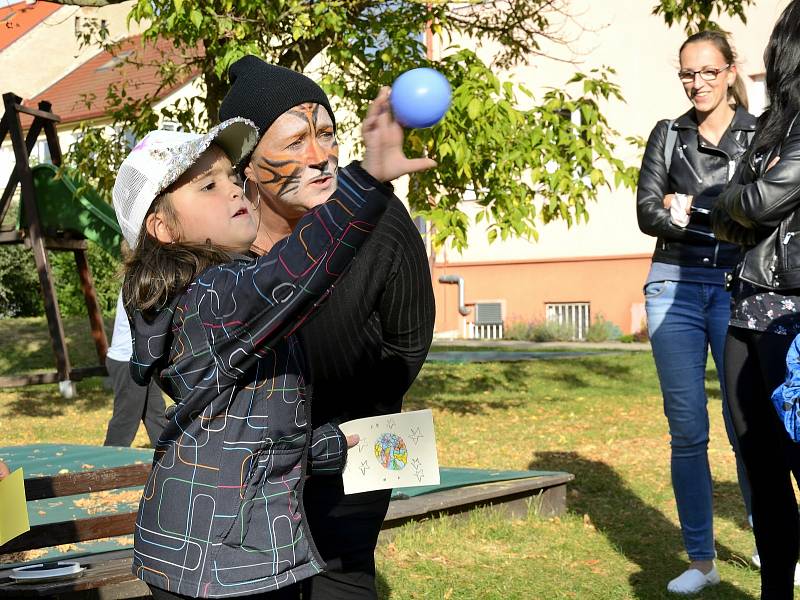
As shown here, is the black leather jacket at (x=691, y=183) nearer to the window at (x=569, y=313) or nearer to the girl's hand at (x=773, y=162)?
the girl's hand at (x=773, y=162)

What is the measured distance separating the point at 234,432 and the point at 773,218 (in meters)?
2.07

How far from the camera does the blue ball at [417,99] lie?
1.92 meters

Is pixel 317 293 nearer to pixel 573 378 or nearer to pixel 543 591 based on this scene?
Answer: pixel 543 591

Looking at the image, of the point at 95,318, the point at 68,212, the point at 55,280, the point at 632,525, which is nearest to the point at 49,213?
the point at 68,212

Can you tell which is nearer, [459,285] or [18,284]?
[18,284]

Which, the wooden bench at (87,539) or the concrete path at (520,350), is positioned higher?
the wooden bench at (87,539)

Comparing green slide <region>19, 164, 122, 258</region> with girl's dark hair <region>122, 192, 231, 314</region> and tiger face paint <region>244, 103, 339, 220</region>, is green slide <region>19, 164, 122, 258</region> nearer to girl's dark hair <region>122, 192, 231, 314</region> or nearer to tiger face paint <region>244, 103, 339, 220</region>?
tiger face paint <region>244, 103, 339, 220</region>

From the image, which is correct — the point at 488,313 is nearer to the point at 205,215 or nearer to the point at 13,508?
the point at 205,215

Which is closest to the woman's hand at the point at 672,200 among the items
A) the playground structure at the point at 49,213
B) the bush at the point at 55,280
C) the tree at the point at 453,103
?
the tree at the point at 453,103

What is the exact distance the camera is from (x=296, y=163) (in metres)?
2.62

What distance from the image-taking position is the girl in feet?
6.42

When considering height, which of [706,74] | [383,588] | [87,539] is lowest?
[383,588]

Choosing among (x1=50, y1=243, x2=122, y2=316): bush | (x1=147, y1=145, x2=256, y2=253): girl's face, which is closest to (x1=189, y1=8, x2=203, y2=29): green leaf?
(x1=147, y1=145, x2=256, y2=253): girl's face

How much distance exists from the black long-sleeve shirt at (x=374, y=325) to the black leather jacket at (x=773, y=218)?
1.47 m
